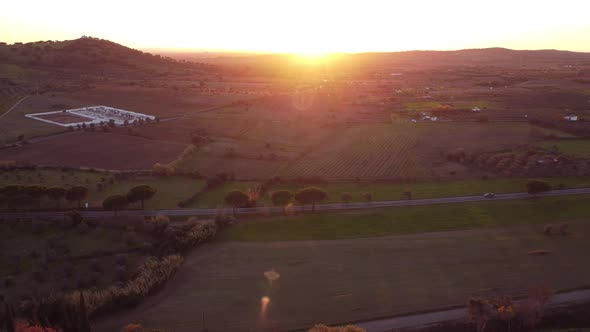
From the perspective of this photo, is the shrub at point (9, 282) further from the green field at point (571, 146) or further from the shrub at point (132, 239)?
the green field at point (571, 146)

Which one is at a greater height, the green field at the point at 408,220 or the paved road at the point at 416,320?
the green field at the point at 408,220

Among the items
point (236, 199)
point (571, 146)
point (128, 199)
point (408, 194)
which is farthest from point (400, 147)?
point (128, 199)

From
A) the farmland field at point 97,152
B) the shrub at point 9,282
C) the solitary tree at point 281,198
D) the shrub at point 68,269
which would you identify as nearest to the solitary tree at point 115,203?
the shrub at point 68,269

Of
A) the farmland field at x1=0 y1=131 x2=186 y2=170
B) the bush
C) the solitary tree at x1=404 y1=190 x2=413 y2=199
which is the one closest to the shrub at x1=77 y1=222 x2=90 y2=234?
the bush

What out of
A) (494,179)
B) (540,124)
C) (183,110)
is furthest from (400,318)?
(183,110)

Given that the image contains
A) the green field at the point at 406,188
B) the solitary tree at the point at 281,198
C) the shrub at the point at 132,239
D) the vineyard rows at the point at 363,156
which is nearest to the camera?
the shrub at the point at 132,239

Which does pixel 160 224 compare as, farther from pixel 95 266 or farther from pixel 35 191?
pixel 35 191

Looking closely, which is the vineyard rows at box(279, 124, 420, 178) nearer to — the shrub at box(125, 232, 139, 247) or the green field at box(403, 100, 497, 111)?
the shrub at box(125, 232, 139, 247)
